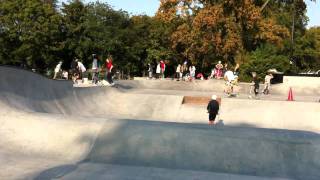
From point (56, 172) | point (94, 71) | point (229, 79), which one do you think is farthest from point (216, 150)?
point (94, 71)

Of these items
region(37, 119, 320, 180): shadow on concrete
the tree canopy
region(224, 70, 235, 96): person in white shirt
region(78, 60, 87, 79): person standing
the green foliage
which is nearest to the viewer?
region(37, 119, 320, 180): shadow on concrete

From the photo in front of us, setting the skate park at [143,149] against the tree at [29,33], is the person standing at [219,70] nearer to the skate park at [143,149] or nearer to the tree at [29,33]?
the tree at [29,33]

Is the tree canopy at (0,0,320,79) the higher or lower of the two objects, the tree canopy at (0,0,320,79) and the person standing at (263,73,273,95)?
the higher

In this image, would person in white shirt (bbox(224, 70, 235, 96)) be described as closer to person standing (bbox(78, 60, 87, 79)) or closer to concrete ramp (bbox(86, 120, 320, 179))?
person standing (bbox(78, 60, 87, 79))

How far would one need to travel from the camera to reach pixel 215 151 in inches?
392

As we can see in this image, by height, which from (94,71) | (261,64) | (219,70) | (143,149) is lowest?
(143,149)

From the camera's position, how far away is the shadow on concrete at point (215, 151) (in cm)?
968

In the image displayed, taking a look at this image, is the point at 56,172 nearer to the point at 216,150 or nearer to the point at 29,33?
the point at 216,150

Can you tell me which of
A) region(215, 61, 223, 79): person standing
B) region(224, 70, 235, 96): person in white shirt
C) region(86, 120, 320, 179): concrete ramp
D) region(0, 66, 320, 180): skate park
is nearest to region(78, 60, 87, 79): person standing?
region(224, 70, 235, 96): person in white shirt

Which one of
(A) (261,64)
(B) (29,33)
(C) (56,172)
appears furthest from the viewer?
(B) (29,33)

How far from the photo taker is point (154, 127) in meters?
10.7

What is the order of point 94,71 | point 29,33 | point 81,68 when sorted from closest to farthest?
point 94,71
point 81,68
point 29,33

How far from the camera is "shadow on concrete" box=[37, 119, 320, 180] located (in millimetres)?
9680

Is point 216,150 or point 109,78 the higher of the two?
point 109,78
